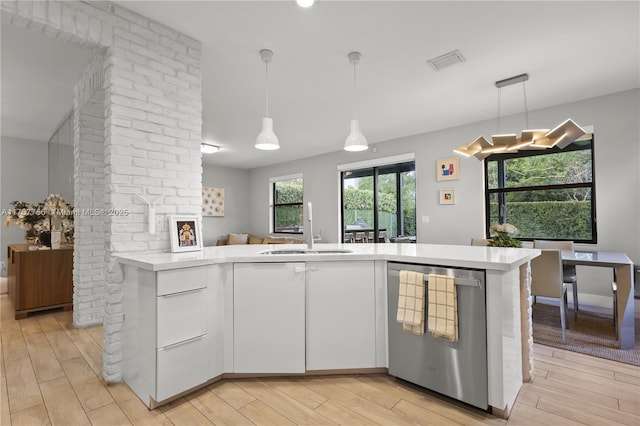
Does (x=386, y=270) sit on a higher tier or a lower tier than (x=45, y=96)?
lower

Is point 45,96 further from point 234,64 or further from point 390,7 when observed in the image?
point 390,7

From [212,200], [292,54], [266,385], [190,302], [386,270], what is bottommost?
[266,385]

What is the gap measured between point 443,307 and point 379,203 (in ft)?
14.1

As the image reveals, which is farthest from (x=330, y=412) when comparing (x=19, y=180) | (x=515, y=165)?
(x=19, y=180)

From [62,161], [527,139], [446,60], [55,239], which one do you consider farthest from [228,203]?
[527,139]

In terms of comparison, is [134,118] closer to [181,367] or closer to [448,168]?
[181,367]

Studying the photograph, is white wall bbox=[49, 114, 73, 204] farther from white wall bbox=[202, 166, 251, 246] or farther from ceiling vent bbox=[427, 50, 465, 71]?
ceiling vent bbox=[427, 50, 465, 71]

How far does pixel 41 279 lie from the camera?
368cm

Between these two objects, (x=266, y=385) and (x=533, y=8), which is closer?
(x=266, y=385)

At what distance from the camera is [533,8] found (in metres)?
2.21

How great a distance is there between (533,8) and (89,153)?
4.13m

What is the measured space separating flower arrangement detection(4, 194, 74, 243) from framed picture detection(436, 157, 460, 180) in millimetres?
5090

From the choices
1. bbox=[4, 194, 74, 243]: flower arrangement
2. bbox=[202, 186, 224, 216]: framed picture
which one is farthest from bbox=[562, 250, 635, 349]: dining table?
bbox=[202, 186, 224, 216]: framed picture

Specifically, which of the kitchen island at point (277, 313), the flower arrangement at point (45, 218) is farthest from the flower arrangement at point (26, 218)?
the kitchen island at point (277, 313)
